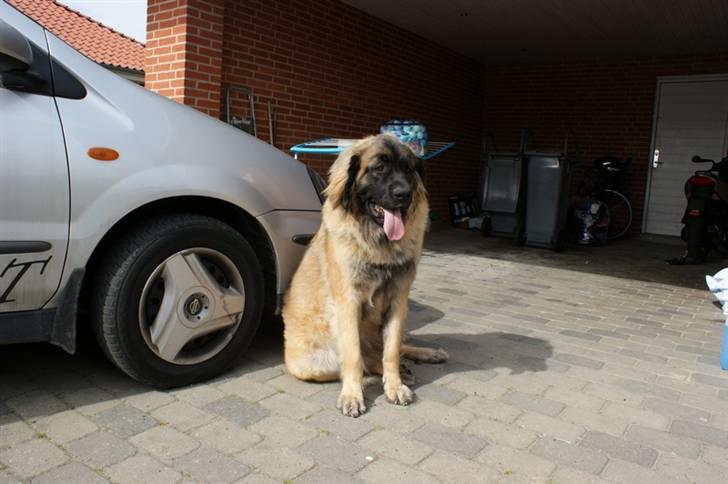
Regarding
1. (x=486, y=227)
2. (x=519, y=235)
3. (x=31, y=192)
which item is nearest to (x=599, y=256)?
(x=519, y=235)

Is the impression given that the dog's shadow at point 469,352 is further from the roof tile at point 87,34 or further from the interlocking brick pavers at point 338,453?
the roof tile at point 87,34

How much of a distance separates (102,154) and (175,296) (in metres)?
0.74

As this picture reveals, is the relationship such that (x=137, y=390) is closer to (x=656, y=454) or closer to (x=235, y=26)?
(x=656, y=454)

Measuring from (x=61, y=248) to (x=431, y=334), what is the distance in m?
2.62

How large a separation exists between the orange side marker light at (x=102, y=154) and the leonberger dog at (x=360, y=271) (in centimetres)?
104

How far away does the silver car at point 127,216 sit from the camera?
233cm

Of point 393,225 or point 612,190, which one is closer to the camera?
point 393,225

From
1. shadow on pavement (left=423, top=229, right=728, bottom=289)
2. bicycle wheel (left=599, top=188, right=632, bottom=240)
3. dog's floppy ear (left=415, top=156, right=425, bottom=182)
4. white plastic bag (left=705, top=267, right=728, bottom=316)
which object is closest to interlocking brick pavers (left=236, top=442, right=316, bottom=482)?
dog's floppy ear (left=415, top=156, right=425, bottom=182)

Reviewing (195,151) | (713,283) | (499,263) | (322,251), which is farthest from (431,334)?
(499,263)

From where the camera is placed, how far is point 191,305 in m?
2.80

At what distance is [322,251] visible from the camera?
10.0 ft

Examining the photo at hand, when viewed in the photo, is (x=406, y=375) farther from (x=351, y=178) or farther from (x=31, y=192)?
(x=31, y=192)

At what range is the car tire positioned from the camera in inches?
103

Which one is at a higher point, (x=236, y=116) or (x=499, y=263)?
(x=236, y=116)
